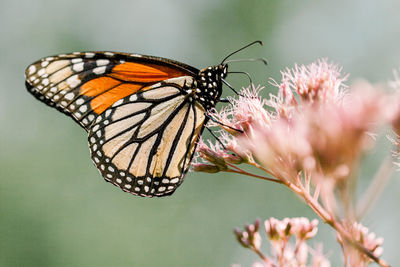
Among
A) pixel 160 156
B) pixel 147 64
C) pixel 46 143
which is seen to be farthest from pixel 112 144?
pixel 46 143

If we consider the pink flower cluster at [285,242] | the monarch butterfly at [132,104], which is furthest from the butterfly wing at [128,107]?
the pink flower cluster at [285,242]

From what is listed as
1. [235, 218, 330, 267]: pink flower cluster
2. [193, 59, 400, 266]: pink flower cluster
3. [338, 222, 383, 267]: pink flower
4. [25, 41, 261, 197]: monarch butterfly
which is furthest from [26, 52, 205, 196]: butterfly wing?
[338, 222, 383, 267]: pink flower

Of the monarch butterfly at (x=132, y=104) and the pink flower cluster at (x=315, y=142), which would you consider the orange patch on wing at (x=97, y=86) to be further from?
the pink flower cluster at (x=315, y=142)

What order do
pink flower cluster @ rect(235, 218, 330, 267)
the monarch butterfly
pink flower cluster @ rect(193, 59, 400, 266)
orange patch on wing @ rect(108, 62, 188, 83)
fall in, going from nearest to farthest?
pink flower cluster @ rect(193, 59, 400, 266), pink flower cluster @ rect(235, 218, 330, 267), the monarch butterfly, orange patch on wing @ rect(108, 62, 188, 83)

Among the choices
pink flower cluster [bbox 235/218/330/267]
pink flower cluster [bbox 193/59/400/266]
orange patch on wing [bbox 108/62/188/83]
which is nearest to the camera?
pink flower cluster [bbox 193/59/400/266]

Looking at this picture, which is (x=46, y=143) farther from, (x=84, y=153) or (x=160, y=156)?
(x=160, y=156)

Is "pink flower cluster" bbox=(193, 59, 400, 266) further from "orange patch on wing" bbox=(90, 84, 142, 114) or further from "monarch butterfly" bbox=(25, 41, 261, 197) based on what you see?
"orange patch on wing" bbox=(90, 84, 142, 114)

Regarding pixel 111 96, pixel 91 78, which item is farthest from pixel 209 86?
pixel 91 78
